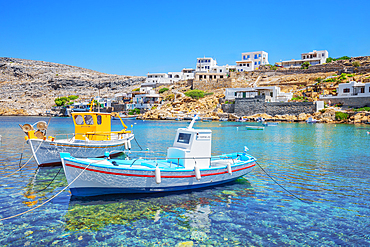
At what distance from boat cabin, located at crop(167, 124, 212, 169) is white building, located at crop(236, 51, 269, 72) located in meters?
76.7

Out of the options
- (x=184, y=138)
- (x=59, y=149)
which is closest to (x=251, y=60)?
(x=59, y=149)

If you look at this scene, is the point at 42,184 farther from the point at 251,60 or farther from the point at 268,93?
the point at 251,60

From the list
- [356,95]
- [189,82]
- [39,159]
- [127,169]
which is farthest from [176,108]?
[127,169]

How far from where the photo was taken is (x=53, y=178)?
38.5 feet

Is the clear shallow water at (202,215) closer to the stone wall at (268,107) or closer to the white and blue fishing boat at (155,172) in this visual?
the white and blue fishing boat at (155,172)

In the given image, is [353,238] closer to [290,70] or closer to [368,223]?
A: [368,223]

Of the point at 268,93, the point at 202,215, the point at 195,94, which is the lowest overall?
the point at 202,215

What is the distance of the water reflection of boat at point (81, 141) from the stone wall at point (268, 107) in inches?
1822

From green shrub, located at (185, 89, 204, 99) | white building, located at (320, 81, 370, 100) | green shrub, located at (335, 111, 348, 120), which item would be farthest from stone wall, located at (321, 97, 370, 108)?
green shrub, located at (185, 89, 204, 99)

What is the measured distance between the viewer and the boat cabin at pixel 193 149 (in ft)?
33.7

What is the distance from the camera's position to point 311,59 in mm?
79812

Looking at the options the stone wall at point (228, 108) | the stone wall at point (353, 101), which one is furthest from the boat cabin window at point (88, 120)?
the stone wall at point (353, 101)

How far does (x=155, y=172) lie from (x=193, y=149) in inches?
81.3

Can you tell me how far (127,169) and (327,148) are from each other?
18.1 meters
